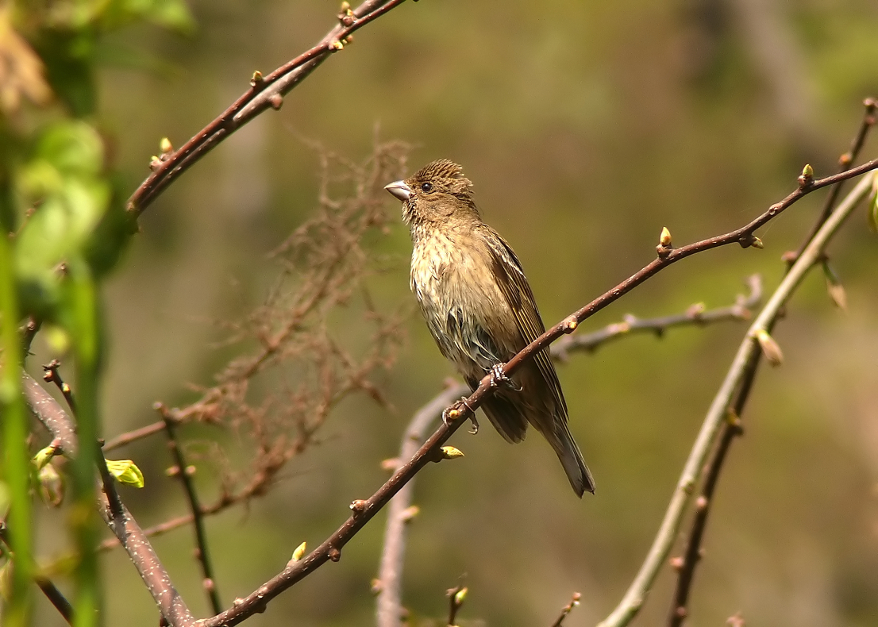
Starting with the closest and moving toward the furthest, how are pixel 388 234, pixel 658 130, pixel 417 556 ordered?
pixel 388 234 < pixel 417 556 < pixel 658 130

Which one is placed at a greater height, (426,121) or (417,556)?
(426,121)

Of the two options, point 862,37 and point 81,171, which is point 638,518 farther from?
point 81,171

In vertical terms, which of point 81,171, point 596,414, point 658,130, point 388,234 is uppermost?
point 658,130

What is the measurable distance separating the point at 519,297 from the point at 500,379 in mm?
1817

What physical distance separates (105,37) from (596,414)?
28.6 ft

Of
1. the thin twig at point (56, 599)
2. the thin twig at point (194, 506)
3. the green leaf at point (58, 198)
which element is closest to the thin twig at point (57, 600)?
the thin twig at point (56, 599)

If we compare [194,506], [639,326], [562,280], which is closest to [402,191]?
[639,326]

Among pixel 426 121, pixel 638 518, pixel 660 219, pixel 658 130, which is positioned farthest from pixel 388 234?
pixel 658 130

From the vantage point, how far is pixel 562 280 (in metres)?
9.97

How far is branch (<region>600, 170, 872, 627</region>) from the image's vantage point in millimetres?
2369

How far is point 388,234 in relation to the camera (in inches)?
115

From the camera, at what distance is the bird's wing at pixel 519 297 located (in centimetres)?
388

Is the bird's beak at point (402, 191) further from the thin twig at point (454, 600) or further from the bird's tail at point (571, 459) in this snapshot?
the thin twig at point (454, 600)

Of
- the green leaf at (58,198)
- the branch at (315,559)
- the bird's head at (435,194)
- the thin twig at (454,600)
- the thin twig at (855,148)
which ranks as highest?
the bird's head at (435,194)
